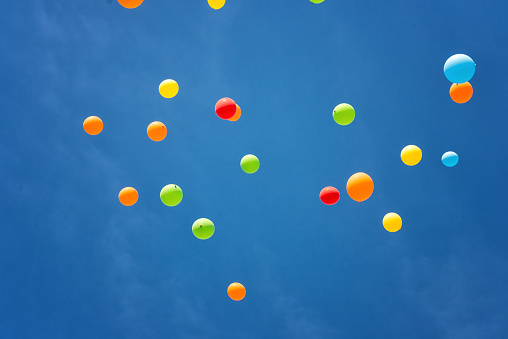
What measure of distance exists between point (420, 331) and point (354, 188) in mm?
8142

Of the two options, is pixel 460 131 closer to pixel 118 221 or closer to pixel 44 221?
pixel 118 221

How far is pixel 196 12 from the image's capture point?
13852 millimetres

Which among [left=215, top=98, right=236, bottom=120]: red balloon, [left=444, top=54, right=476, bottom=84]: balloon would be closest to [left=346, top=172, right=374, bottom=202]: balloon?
[left=444, top=54, right=476, bottom=84]: balloon

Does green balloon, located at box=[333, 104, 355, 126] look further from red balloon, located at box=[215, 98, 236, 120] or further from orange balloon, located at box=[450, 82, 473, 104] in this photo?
red balloon, located at box=[215, 98, 236, 120]

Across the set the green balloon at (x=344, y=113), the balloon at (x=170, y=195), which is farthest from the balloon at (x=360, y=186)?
the balloon at (x=170, y=195)

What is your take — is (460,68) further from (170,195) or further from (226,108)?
(170,195)

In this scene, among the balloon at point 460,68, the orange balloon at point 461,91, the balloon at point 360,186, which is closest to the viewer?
the balloon at point 460,68

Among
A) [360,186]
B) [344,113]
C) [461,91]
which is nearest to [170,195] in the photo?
[360,186]

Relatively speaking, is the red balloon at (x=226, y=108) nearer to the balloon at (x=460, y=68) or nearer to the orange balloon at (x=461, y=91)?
the balloon at (x=460, y=68)

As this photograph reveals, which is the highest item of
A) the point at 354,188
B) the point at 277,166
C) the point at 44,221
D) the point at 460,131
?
the point at 460,131

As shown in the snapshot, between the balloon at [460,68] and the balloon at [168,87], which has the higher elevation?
the balloon at [460,68]

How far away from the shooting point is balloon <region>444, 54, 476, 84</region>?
830 centimetres

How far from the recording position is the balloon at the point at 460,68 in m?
8.30

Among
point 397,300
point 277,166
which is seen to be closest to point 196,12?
point 277,166
